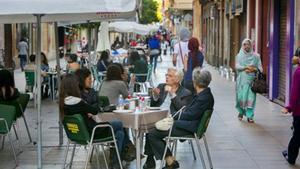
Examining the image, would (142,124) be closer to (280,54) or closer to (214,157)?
(214,157)

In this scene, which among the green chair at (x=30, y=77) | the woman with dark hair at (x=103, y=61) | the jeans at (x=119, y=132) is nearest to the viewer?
the jeans at (x=119, y=132)

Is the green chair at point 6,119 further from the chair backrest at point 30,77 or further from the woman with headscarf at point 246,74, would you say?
the chair backrest at point 30,77

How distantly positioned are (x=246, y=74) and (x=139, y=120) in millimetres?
5182

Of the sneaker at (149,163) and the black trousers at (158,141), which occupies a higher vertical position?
the black trousers at (158,141)

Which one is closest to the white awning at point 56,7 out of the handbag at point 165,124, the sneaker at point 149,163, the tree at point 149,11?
the handbag at point 165,124

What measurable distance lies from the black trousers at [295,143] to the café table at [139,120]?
1.76m

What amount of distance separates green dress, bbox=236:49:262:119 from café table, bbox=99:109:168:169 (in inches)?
182

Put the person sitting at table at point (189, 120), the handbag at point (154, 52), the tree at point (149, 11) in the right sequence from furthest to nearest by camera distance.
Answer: the tree at point (149, 11) < the handbag at point (154, 52) < the person sitting at table at point (189, 120)

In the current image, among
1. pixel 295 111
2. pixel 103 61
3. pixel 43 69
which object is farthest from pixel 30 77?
pixel 295 111

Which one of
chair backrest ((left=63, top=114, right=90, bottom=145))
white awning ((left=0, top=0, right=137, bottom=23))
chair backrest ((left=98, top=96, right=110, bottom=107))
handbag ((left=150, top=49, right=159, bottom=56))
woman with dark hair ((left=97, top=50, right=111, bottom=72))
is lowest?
chair backrest ((left=63, top=114, right=90, bottom=145))

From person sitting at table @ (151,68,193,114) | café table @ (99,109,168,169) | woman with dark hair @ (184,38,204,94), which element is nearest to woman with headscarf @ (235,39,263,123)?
woman with dark hair @ (184,38,204,94)

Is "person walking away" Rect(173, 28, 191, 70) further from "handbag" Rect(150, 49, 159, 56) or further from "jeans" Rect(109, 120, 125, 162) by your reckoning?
"handbag" Rect(150, 49, 159, 56)

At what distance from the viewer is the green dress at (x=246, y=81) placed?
12039 millimetres

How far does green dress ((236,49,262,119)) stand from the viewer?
12039mm
